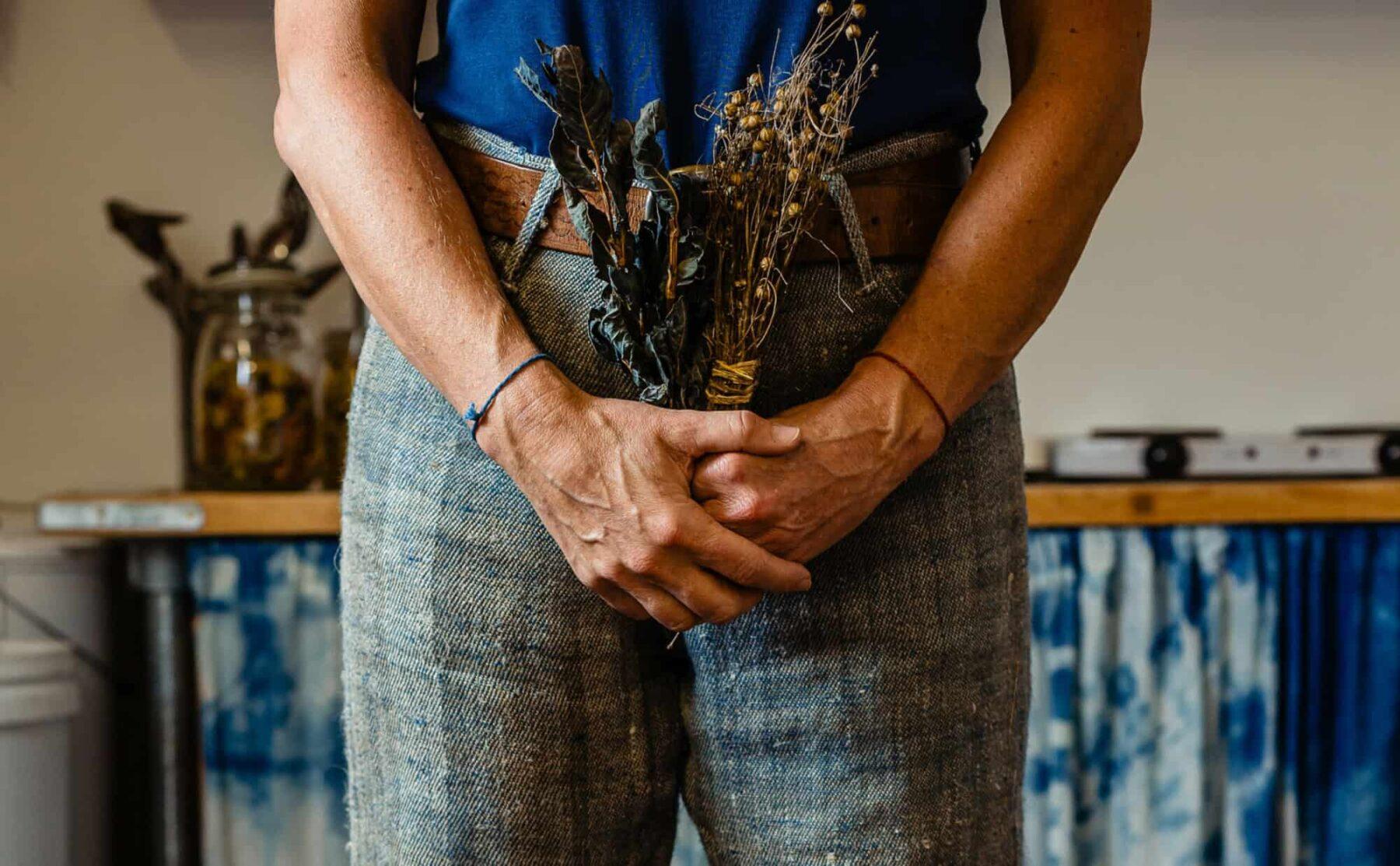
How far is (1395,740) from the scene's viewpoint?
1.57 meters

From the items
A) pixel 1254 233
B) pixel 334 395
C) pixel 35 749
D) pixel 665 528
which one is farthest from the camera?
pixel 1254 233

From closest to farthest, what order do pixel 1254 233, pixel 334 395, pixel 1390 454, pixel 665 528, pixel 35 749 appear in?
pixel 665 528 < pixel 35 749 < pixel 1390 454 < pixel 334 395 < pixel 1254 233

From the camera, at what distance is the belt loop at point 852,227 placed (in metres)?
0.59

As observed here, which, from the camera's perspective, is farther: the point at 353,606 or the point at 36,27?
the point at 36,27

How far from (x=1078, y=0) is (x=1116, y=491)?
1.04 metres

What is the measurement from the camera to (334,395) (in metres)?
1.78

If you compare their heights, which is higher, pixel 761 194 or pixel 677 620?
pixel 761 194

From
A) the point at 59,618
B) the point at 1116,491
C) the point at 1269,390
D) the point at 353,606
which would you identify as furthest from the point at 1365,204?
the point at 59,618

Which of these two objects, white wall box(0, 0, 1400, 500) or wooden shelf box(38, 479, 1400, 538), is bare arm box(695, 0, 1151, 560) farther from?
white wall box(0, 0, 1400, 500)

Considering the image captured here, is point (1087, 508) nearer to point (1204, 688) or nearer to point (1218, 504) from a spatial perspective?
point (1218, 504)

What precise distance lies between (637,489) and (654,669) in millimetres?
134

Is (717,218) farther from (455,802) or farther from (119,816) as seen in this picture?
(119,816)

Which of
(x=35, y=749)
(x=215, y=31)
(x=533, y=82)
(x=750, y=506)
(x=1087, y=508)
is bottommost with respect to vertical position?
(x=35, y=749)

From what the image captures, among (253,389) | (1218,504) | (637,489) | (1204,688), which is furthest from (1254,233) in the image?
(637,489)
